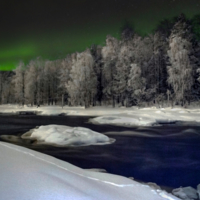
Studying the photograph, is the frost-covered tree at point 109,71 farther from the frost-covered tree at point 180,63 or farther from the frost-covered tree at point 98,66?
the frost-covered tree at point 180,63

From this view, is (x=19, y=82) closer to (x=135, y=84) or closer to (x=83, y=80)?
(x=83, y=80)

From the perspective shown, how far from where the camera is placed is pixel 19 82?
14.7 ft

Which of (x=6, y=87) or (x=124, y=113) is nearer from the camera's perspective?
(x=124, y=113)

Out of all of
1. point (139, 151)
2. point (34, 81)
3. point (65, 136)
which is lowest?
point (139, 151)

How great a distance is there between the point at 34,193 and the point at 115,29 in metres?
2.99

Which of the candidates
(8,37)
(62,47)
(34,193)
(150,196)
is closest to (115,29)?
(62,47)

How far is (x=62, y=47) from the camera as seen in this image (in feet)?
12.6

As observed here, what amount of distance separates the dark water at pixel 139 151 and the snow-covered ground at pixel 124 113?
0.16m

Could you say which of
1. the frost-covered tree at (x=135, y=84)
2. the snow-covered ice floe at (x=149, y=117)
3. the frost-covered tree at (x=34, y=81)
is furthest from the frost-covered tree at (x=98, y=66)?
the frost-covered tree at (x=34, y=81)

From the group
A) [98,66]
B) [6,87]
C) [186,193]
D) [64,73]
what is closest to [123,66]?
[98,66]

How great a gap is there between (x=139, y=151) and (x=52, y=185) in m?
1.62

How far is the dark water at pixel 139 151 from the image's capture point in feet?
8.53

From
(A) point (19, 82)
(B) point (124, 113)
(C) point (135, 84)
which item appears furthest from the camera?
(C) point (135, 84)

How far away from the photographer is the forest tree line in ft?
13.6
